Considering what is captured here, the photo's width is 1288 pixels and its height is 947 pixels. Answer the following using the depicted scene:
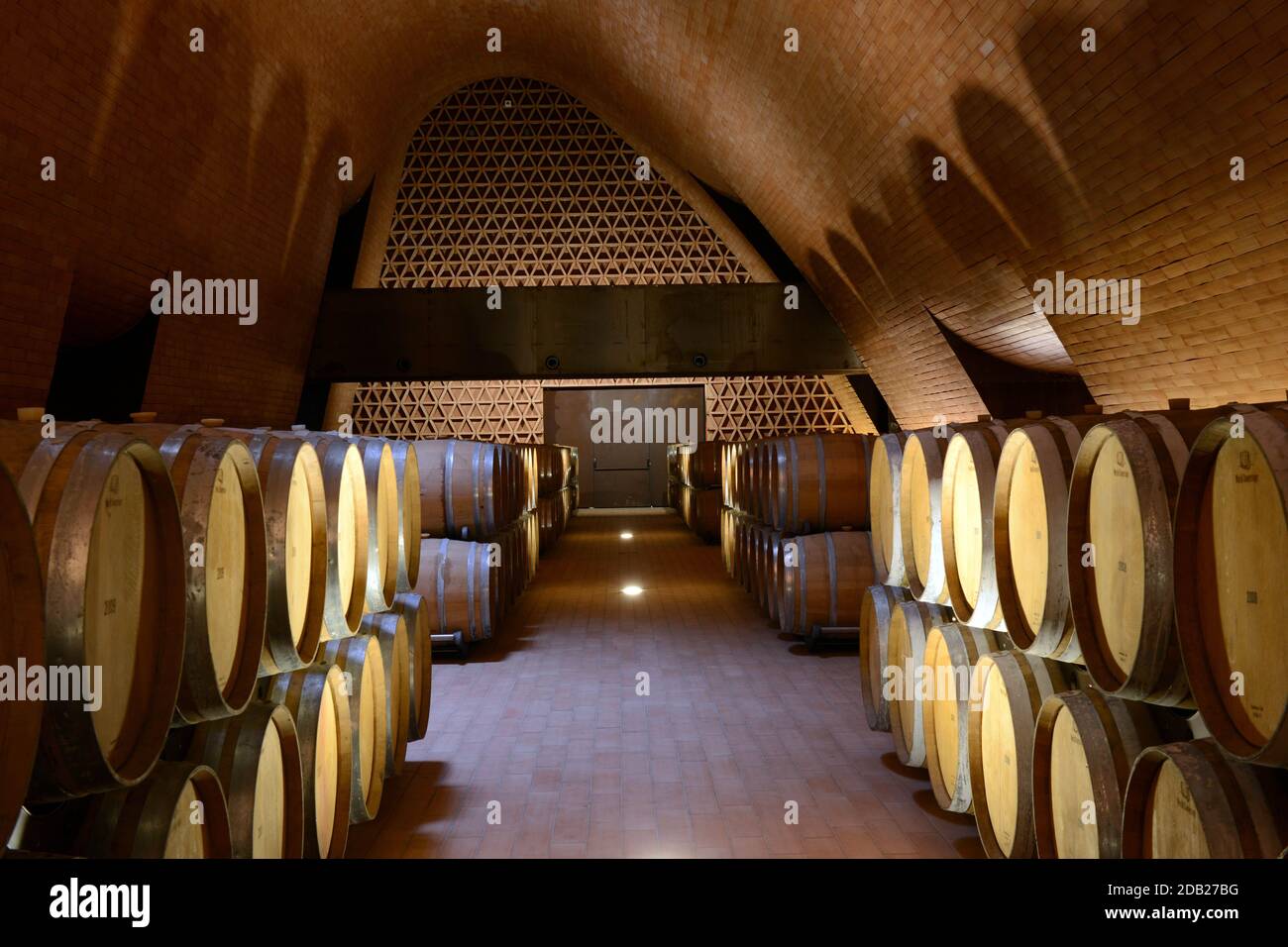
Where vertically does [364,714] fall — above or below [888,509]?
below

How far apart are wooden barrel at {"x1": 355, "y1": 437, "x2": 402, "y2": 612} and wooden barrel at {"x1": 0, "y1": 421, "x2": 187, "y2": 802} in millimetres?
1565

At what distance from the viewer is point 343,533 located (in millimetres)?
3301

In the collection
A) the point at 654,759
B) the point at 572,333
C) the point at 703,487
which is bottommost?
the point at 654,759

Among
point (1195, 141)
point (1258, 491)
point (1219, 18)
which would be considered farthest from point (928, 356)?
point (1258, 491)

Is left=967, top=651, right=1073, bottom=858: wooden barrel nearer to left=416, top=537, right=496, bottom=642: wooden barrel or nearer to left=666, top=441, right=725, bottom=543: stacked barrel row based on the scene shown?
left=416, top=537, right=496, bottom=642: wooden barrel

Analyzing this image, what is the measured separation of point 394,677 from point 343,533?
0.74 meters

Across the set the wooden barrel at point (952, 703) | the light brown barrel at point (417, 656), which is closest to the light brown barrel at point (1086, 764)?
the wooden barrel at point (952, 703)

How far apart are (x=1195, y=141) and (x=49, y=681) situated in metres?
5.40

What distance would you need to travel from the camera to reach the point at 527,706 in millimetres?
5008

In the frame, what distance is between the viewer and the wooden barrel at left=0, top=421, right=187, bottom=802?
1.55 metres

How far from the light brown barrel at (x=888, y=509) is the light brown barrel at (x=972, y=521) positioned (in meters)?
0.62

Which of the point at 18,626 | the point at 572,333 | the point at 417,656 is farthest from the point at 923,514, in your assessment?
the point at 572,333

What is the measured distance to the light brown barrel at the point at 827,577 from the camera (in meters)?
5.88

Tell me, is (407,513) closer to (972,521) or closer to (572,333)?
(972,521)
